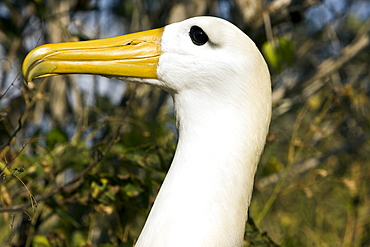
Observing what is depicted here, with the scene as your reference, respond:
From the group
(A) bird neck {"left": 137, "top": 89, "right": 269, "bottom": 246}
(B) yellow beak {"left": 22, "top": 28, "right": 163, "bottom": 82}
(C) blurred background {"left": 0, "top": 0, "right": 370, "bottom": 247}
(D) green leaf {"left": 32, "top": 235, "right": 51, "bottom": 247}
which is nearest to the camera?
(A) bird neck {"left": 137, "top": 89, "right": 269, "bottom": 246}

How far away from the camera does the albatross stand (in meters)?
1.95

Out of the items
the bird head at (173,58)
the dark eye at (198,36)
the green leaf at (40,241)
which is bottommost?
the green leaf at (40,241)

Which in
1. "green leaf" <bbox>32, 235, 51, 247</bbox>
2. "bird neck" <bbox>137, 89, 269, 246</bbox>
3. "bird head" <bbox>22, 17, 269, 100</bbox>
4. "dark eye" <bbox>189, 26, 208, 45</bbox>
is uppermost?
"dark eye" <bbox>189, 26, 208, 45</bbox>

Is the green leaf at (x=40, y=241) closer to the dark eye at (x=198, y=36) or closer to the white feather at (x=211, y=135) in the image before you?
the white feather at (x=211, y=135)

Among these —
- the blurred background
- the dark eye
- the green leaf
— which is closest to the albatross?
the dark eye

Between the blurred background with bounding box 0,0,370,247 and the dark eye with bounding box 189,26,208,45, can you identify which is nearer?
the dark eye with bounding box 189,26,208,45

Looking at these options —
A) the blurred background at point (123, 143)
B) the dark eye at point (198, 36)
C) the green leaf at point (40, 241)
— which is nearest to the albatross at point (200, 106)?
the dark eye at point (198, 36)

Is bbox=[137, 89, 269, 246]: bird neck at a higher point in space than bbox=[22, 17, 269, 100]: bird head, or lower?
lower

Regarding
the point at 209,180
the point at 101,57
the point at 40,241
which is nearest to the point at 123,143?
the point at 40,241

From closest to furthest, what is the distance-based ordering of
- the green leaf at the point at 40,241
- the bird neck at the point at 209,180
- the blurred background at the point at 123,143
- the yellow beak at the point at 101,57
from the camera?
the bird neck at the point at 209,180
the yellow beak at the point at 101,57
the blurred background at the point at 123,143
the green leaf at the point at 40,241

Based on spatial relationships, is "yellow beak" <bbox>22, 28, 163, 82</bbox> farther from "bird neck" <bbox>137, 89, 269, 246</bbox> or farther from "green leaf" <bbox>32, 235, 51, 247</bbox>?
"green leaf" <bbox>32, 235, 51, 247</bbox>

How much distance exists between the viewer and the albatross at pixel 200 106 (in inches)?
76.9

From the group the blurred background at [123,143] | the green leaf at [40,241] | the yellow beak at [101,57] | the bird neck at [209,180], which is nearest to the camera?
the bird neck at [209,180]

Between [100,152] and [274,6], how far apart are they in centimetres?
139
